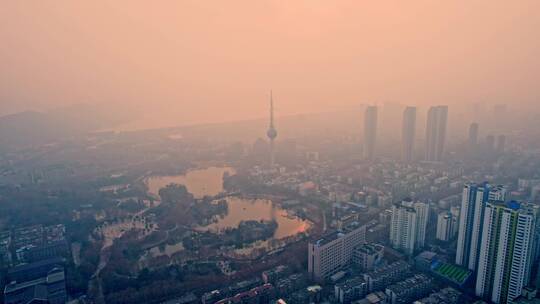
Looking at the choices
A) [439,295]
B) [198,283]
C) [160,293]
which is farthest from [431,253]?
Result: [160,293]

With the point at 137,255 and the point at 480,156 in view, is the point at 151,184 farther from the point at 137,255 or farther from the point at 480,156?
the point at 480,156

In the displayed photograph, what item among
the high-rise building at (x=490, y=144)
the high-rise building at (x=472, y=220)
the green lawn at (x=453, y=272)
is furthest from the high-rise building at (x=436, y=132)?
the green lawn at (x=453, y=272)

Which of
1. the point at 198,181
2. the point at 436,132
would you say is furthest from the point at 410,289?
the point at 436,132

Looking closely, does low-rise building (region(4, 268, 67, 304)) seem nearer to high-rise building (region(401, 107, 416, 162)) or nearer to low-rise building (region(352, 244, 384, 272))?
low-rise building (region(352, 244, 384, 272))

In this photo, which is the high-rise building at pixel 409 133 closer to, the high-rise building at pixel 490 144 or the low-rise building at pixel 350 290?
the high-rise building at pixel 490 144

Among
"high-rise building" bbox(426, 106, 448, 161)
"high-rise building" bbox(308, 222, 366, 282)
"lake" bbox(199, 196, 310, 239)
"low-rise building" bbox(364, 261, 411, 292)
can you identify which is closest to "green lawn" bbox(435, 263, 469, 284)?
"low-rise building" bbox(364, 261, 411, 292)

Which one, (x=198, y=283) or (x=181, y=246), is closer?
(x=198, y=283)

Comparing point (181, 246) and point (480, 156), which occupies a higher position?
point (480, 156)
